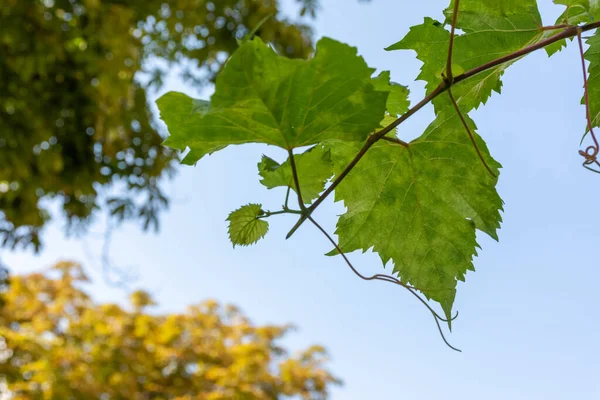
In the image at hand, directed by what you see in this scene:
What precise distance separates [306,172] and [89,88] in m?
3.19

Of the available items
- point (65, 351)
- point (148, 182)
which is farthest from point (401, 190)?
point (65, 351)

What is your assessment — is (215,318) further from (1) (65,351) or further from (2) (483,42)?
(2) (483,42)

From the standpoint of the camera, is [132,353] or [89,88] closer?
[89,88]

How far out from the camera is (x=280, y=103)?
8.8 inches

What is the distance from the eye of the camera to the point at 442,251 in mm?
291

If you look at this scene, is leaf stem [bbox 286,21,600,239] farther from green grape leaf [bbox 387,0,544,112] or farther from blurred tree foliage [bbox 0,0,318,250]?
blurred tree foliage [bbox 0,0,318,250]

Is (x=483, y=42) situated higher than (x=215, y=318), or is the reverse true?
(x=215, y=318)

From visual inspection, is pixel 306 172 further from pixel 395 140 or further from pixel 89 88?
pixel 89 88

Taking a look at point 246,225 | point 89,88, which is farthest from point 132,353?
point 246,225

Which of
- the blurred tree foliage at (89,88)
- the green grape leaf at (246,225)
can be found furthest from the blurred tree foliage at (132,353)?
the green grape leaf at (246,225)

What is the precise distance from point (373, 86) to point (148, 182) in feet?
12.4

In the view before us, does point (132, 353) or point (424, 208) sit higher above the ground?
point (132, 353)

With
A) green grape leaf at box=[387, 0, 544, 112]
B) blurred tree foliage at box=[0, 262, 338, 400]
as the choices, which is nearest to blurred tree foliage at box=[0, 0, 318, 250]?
blurred tree foliage at box=[0, 262, 338, 400]

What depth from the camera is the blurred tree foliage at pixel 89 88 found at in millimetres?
2846
